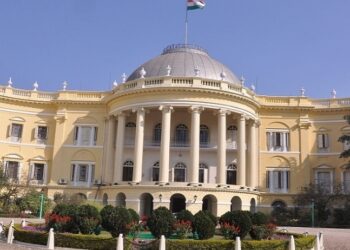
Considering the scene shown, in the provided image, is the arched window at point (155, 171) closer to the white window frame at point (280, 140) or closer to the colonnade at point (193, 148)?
the colonnade at point (193, 148)

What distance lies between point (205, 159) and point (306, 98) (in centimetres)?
1307

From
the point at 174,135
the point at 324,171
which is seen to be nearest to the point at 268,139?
the point at 324,171

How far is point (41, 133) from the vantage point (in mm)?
49344

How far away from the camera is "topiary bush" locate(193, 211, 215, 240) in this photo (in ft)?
68.9

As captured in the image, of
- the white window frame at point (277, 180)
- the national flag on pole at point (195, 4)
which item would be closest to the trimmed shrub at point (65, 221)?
the white window frame at point (277, 180)

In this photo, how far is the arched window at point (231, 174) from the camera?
4588 centimetres

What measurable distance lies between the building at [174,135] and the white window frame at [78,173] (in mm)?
106

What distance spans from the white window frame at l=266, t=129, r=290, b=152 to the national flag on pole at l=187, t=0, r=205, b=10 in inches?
605

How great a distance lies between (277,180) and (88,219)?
29632 mm

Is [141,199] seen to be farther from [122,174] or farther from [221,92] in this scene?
[221,92]

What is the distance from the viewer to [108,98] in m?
46.5

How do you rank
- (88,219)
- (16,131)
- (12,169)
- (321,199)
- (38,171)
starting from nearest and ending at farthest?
(88,219), (321,199), (12,169), (38,171), (16,131)

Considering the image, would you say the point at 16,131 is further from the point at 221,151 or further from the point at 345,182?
the point at 345,182

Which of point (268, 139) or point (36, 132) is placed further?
point (36, 132)
